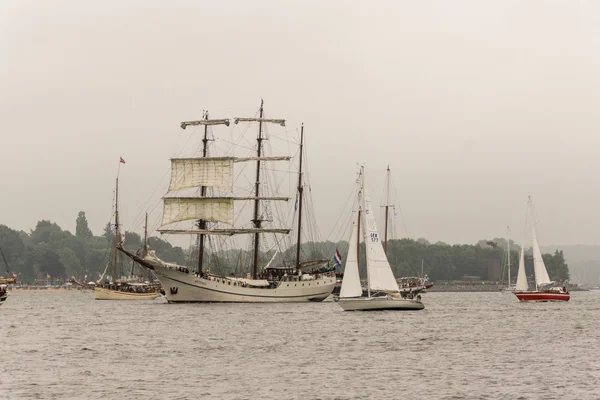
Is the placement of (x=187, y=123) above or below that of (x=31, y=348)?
above

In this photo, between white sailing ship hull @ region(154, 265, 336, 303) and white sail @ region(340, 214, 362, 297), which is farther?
white sailing ship hull @ region(154, 265, 336, 303)

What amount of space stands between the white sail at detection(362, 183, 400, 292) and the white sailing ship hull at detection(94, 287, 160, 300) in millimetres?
73093

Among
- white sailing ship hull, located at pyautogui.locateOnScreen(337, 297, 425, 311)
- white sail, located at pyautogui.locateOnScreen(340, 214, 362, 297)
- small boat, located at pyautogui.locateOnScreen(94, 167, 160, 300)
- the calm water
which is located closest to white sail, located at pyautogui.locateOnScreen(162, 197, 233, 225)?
small boat, located at pyautogui.locateOnScreen(94, 167, 160, 300)

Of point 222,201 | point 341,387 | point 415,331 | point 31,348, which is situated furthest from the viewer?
point 222,201

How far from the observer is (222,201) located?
136125 millimetres

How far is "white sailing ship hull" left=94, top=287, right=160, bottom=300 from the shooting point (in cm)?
15738

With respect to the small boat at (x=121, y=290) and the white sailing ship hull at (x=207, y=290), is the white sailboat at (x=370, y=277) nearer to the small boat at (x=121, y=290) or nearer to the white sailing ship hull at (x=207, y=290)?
the white sailing ship hull at (x=207, y=290)

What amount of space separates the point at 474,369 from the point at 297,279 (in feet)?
272

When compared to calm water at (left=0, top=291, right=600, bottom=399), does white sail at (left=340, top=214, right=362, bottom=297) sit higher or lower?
higher

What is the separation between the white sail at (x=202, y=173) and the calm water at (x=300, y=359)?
53.0 metres

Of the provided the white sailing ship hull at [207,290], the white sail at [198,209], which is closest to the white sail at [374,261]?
the white sailing ship hull at [207,290]

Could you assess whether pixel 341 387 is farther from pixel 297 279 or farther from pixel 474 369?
pixel 297 279

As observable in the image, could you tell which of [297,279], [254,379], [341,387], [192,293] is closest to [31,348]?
[254,379]

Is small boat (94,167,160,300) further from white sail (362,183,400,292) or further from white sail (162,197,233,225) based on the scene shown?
white sail (362,183,400,292)
